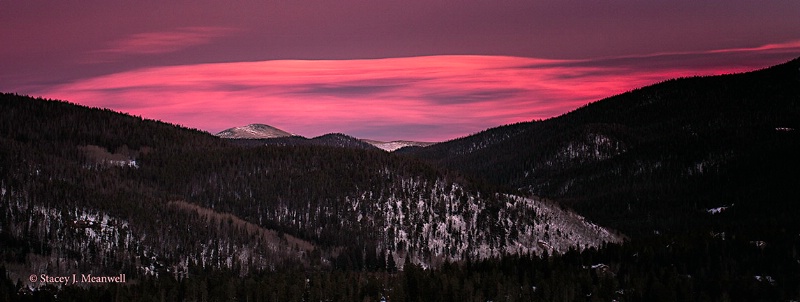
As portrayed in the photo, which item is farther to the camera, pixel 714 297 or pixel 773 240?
pixel 773 240

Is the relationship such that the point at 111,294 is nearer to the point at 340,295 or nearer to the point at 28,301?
the point at 28,301

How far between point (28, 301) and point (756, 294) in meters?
121

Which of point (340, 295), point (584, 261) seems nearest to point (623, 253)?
point (584, 261)

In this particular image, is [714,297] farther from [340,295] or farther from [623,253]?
[340,295]

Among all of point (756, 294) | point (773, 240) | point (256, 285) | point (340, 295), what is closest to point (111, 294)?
point (256, 285)

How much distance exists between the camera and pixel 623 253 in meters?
166

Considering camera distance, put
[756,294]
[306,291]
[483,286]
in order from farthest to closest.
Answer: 1. [306,291]
2. [483,286]
3. [756,294]

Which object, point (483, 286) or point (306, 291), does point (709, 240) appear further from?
point (306, 291)

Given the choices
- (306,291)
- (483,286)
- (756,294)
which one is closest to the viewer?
(756,294)

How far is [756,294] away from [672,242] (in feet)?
129

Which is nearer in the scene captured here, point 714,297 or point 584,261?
point 714,297

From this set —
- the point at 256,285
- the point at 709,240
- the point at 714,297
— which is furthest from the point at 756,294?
the point at 256,285

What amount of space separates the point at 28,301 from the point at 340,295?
54714 millimetres

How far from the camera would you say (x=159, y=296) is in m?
153
